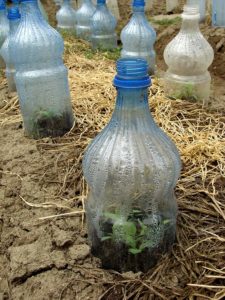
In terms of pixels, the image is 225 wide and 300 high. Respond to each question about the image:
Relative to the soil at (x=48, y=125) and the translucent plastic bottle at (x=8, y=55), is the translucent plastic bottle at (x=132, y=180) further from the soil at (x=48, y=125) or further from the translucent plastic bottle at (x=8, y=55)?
the translucent plastic bottle at (x=8, y=55)

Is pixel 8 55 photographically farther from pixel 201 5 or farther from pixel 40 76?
pixel 201 5

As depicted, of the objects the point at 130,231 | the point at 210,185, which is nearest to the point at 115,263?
the point at 130,231

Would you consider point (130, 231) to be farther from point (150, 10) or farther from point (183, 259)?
point (150, 10)

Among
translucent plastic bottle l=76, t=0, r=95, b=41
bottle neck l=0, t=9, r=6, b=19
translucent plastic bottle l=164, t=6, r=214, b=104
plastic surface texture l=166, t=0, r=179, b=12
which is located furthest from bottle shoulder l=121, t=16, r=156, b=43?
plastic surface texture l=166, t=0, r=179, b=12

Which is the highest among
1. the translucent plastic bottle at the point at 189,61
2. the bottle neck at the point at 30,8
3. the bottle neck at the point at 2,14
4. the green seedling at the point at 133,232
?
the bottle neck at the point at 30,8

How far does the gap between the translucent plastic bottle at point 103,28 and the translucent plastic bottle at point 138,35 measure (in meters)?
1.36

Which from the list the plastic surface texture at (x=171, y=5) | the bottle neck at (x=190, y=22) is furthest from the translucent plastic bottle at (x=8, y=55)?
the plastic surface texture at (x=171, y=5)

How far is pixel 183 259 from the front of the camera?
1.56 metres

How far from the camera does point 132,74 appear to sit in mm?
1298

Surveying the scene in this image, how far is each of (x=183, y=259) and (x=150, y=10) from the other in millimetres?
6999

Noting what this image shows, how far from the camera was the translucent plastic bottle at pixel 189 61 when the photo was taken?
10.4 feet

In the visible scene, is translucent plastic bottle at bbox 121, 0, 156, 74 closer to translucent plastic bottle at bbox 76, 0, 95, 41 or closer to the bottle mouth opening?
translucent plastic bottle at bbox 76, 0, 95, 41

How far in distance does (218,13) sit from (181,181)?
4.46 metres

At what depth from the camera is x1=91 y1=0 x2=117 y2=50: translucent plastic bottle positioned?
17.4 feet
